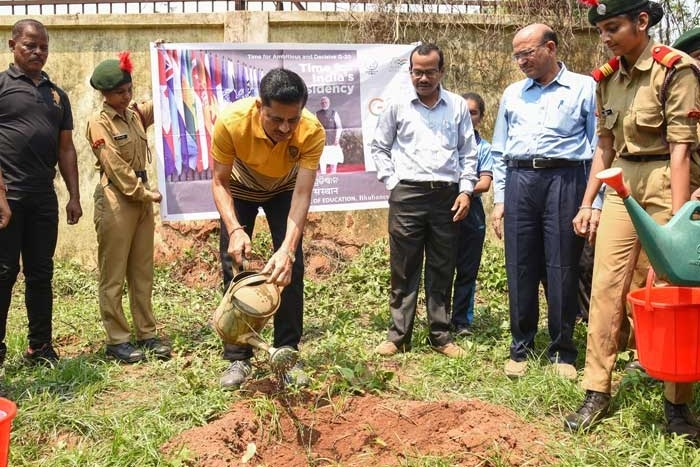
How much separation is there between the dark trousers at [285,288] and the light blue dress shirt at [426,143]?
920 millimetres

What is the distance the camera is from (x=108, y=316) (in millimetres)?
4672

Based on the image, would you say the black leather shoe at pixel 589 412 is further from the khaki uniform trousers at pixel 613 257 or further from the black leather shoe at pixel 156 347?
the black leather shoe at pixel 156 347

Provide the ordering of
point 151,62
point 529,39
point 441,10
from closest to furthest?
point 529,39, point 151,62, point 441,10

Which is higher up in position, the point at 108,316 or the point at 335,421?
the point at 108,316

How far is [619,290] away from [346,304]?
9.70 ft

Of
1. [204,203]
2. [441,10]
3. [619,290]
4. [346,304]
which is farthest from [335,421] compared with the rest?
[441,10]

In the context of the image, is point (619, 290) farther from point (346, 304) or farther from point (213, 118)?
point (213, 118)

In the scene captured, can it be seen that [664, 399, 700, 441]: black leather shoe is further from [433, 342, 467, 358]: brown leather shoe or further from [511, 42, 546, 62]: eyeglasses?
[511, 42, 546, 62]: eyeglasses

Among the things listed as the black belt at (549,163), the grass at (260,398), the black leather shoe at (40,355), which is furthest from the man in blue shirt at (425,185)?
the black leather shoe at (40,355)

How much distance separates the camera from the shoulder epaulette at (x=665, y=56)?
3.15 m

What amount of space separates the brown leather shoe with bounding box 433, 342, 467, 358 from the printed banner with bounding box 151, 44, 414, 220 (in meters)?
2.43

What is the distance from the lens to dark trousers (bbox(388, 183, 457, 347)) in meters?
4.65

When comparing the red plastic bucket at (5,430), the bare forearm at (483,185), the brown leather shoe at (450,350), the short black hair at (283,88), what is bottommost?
the brown leather shoe at (450,350)

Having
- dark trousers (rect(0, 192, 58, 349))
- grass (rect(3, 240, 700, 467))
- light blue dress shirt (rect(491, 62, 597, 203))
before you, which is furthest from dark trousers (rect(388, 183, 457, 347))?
dark trousers (rect(0, 192, 58, 349))
